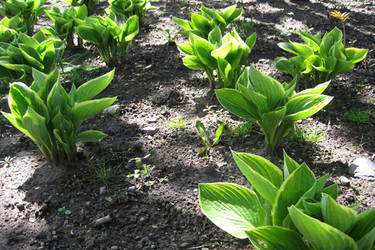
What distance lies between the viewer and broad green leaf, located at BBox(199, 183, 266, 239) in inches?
63.2

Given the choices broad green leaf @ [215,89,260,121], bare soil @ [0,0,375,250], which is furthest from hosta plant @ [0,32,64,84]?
broad green leaf @ [215,89,260,121]

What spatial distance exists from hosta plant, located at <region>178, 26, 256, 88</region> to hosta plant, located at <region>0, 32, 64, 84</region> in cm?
120

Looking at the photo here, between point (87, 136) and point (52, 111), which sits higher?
point (52, 111)

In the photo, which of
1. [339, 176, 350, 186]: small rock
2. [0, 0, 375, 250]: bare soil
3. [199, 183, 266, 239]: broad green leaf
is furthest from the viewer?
[339, 176, 350, 186]: small rock

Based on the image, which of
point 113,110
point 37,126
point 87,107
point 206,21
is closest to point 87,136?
point 87,107

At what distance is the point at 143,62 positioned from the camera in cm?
417

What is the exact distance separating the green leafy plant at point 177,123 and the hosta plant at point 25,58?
47.7 inches

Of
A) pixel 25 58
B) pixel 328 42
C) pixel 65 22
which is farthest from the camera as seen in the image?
pixel 65 22

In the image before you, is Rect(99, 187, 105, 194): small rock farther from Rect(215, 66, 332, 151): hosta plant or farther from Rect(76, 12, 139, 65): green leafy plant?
Rect(76, 12, 139, 65): green leafy plant

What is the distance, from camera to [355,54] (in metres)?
2.97

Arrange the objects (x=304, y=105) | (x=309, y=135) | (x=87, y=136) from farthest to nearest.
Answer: (x=309, y=135), (x=87, y=136), (x=304, y=105)

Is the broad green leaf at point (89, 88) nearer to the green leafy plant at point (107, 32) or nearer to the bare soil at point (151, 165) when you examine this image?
the bare soil at point (151, 165)

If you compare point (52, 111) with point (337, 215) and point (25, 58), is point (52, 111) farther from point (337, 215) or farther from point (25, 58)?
point (337, 215)

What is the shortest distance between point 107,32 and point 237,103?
6.04ft
